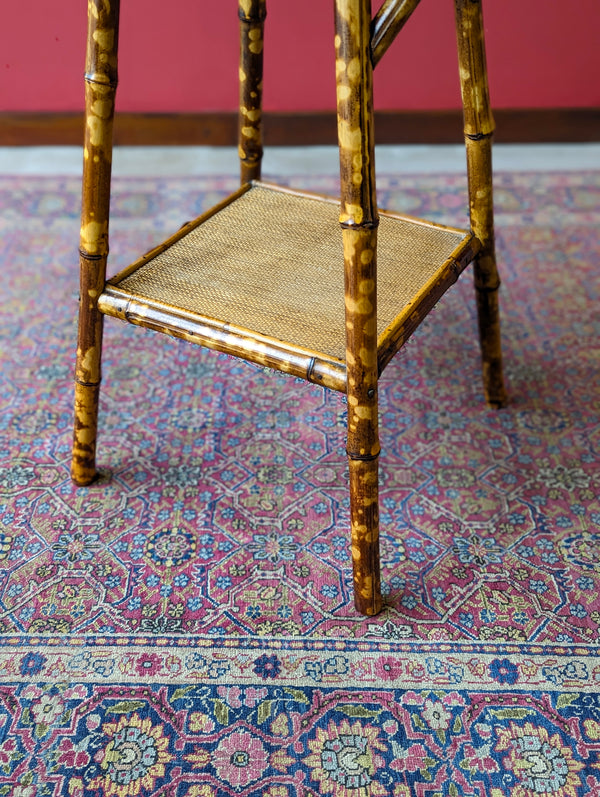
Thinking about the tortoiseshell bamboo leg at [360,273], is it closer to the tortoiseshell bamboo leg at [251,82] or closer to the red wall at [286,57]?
the tortoiseshell bamboo leg at [251,82]

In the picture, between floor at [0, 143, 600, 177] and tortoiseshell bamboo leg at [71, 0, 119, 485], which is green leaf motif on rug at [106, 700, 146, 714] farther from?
floor at [0, 143, 600, 177]

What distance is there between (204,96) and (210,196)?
36cm

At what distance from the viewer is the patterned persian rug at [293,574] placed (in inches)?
42.6

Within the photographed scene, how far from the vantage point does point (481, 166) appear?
4.44 feet

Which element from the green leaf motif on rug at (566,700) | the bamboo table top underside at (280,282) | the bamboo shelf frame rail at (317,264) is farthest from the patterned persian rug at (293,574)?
the bamboo table top underside at (280,282)

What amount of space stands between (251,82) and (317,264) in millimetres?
408

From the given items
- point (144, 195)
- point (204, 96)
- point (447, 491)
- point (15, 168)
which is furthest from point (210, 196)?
point (447, 491)

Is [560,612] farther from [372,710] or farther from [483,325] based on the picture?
[483,325]

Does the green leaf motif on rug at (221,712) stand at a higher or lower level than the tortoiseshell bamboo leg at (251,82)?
lower

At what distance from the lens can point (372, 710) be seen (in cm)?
113

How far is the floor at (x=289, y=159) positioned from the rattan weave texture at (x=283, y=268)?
104cm

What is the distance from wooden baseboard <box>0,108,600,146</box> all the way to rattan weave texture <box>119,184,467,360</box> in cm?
111

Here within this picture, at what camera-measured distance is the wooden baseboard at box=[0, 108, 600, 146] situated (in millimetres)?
2510

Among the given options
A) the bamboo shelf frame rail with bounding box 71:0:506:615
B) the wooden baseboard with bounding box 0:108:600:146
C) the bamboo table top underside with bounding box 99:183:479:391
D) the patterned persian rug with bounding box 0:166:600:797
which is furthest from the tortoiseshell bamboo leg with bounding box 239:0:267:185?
the wooden baseboard with bounding box 0:108:600:146
